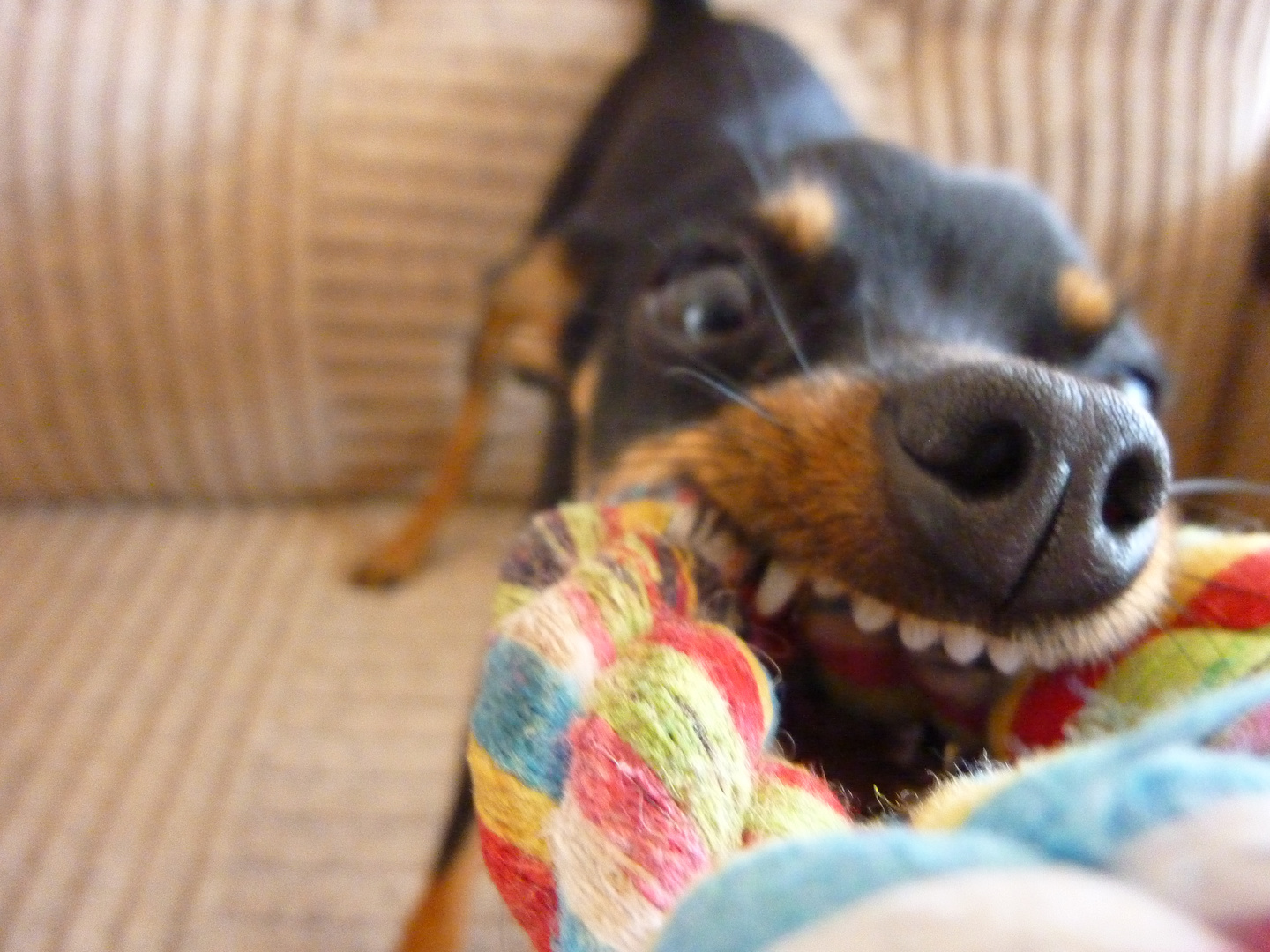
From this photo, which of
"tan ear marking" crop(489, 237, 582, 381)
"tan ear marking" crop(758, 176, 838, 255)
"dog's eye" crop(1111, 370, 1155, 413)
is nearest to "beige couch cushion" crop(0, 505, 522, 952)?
"tan ear marking" crop(489, 237, 582, 381)

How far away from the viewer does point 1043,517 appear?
1.69 ft

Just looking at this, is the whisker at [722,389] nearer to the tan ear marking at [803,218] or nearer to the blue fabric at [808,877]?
the tan ear marking at [803,218]

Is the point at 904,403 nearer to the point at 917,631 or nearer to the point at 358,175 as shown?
the point at 917,631

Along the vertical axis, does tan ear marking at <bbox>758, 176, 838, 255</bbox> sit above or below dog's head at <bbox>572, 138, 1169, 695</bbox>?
above

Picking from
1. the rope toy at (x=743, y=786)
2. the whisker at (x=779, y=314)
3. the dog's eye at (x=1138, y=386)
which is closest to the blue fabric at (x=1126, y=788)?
the rope toy at (x=743, y=786)

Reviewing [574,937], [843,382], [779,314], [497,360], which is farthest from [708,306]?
[497,360]

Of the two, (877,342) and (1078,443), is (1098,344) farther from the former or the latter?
(1078,443)

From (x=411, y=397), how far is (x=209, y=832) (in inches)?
32.5

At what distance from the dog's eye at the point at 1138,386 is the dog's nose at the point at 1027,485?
1.43ft

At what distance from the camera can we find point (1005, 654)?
1.93 ft

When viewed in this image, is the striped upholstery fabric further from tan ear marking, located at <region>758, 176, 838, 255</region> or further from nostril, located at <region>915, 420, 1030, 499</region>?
nostril, located at <region>915, 420, 1030, 499</region>

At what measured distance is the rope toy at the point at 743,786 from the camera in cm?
29

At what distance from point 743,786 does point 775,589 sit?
25cm

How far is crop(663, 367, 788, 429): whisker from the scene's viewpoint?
2.26 ft
